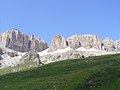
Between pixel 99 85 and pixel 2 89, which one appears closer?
pixel 99 85

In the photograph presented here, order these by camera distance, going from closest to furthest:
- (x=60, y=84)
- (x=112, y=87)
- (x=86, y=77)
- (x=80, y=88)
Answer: (x=112, y=87), (x=80, y=88), (x=60, y=84), (x=86, y=77)

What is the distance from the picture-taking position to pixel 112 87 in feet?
152

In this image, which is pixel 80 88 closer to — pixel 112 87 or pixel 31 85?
pixel 112 87

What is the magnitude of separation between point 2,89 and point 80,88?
45.1 ft

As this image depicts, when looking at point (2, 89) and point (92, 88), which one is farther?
point (2, 89)

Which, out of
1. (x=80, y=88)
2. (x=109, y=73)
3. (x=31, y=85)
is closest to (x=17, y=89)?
(x=31, y=85)

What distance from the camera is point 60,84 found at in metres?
53.0

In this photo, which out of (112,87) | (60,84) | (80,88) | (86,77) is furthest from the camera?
(86,77)

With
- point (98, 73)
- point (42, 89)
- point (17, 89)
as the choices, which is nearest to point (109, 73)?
point (98, 73)

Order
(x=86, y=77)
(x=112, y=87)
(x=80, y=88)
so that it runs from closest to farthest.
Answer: (x=112, y=87)
(x=80, y=88)
(x=86, y=77)

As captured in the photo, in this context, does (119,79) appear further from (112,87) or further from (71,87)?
(71,87)

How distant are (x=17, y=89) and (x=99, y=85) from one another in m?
13.2

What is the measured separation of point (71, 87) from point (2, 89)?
1249 cm

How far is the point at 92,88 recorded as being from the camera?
47844 mm
